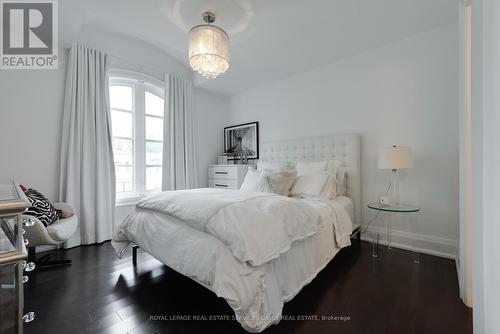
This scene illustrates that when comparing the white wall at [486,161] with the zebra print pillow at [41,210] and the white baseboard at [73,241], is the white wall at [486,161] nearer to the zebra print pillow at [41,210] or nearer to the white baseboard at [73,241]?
the zebra print pillow at [41,210]

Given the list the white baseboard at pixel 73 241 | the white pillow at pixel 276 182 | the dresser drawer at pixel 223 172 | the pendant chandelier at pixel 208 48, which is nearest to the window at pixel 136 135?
the white baseboard at pixel 73 241

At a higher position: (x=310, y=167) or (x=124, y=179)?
(x=310, y=167)

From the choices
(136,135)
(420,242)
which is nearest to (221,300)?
(420,242)

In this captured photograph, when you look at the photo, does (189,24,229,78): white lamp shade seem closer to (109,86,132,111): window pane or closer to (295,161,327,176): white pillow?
(295,161,327,176): white pillow

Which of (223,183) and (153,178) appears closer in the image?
(153,178)

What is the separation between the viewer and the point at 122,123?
3.34 meters

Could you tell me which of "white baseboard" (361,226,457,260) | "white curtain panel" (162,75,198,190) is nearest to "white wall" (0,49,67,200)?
"white curtain panel" (162,75,198,190)

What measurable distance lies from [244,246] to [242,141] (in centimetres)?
328

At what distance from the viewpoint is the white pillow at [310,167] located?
292 centimetres

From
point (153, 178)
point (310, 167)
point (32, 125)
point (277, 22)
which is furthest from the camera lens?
point (153, 178)

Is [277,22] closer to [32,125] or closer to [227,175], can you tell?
[227,175]

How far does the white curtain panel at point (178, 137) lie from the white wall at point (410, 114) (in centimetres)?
217

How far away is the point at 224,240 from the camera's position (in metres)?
1.28

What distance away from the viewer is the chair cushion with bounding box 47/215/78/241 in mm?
2016
